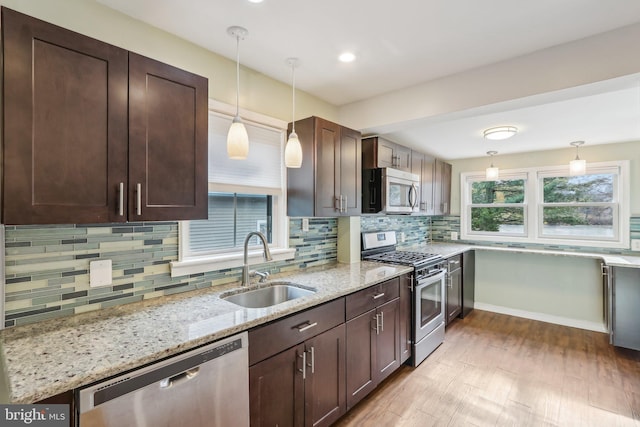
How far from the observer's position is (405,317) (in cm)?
263

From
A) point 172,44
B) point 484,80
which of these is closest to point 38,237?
point 172,44

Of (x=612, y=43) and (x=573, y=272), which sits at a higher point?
(x=612, y=43)

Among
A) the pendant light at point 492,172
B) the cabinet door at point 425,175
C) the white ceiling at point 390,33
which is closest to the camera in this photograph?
the white ceiling at point 390,33

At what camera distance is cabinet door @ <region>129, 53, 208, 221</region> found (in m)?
1.36

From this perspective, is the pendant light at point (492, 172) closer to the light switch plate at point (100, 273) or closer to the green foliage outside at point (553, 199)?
the green foliage outside at point (553, 199)

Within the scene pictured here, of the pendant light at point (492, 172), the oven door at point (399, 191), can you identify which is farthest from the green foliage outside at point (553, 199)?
the oven door at point (399, 191)

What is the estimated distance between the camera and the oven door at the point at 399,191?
2936mm

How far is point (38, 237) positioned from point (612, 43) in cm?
318

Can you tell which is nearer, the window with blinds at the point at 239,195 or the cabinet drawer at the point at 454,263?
the window with blinds at the point at 239,195

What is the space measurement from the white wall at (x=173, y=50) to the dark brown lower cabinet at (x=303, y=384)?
66.5 inches

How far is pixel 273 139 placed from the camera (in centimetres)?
243

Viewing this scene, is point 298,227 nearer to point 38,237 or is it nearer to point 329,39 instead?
point 329,39

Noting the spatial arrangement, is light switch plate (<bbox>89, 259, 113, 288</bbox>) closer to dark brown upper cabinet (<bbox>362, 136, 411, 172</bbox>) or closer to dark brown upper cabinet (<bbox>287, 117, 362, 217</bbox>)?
dark brown upper cabinet (<bbox>287, 117, 362, 217</bbox>)

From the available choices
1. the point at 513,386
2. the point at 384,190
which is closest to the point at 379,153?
the point at 384,190
